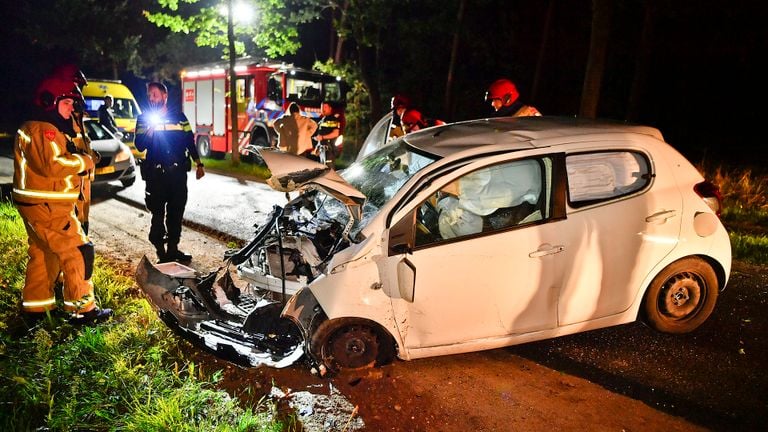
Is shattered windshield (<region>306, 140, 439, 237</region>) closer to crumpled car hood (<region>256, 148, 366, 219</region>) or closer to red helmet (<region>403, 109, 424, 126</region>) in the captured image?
crumpled car hood (<region>256, 148, 366, 219</region>)

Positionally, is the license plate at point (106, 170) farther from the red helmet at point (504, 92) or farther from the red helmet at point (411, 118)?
the red helmet at point (504, 92)

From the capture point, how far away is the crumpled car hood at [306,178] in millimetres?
3580

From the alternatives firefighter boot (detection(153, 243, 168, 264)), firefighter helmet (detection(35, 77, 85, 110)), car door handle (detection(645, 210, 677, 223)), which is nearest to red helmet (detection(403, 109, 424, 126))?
firefighter boot (detection(153, 243, 168, 264))

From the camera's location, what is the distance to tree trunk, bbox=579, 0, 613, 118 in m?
9.28

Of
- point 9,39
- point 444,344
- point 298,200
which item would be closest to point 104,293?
point 298,200

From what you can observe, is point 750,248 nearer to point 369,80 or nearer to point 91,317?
point 91,317

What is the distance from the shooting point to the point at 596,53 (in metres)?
9.52

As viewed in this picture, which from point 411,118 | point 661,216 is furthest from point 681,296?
point 411,118

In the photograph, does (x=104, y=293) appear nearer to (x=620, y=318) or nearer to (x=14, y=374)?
(x=14, y=374)

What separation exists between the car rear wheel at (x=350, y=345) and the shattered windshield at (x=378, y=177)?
61cm

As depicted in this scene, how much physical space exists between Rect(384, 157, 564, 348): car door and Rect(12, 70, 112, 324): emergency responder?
2.57 m

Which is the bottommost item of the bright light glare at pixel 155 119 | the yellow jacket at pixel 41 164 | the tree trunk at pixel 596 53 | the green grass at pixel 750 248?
the green grass at pixel 750 248

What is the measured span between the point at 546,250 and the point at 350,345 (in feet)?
4.68

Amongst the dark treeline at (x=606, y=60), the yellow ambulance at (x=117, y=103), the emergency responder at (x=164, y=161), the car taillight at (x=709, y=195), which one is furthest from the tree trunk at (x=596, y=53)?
the yellow ambulance at (x=117, y=103)
